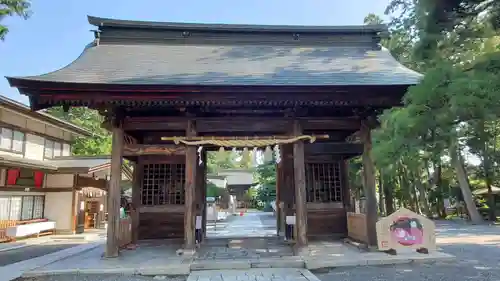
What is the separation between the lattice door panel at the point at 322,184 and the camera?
30.4ft

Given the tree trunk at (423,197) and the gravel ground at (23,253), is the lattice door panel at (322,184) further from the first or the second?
the tree trunk at (423,197)

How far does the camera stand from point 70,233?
46.6 feet

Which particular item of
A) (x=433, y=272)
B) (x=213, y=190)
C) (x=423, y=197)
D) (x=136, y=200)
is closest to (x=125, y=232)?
(x=136, y=200)

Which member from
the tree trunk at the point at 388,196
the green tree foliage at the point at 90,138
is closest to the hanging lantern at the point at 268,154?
the tree trunk at the point at 388,196

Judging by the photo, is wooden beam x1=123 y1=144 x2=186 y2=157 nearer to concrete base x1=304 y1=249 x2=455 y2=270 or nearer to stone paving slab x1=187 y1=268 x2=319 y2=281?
stone paving slab x1=187 y1=268 x2=319 y2=281

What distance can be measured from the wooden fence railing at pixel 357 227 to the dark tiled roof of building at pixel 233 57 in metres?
3.23

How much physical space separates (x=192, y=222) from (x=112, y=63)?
14.5 feet

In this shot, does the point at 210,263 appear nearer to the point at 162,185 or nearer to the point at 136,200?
the point at 162,185

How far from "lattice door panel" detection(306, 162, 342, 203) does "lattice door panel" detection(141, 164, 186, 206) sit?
351 centimetres

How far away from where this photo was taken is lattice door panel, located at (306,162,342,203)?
926 cm

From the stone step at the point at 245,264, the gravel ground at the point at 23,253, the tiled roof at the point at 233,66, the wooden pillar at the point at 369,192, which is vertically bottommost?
the gravel ground at the point at 23,253

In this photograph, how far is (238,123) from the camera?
297 inches

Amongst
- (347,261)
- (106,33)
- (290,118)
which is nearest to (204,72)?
(290,118)

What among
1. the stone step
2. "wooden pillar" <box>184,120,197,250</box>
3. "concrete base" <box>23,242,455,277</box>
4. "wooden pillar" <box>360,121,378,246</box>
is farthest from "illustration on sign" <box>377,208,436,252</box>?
"wooden pillar" <box>184,120,197,250</box>
